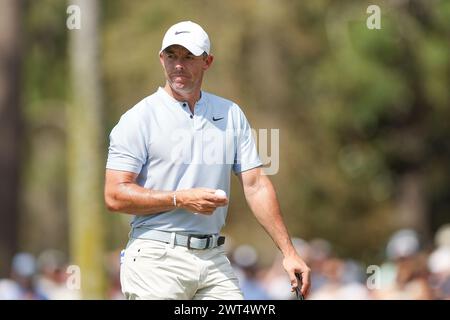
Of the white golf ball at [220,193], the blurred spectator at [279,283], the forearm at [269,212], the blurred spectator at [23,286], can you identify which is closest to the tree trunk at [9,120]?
the blurred spectator at [23,286]

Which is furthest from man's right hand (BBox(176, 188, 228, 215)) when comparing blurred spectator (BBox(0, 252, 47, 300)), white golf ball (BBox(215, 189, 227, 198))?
blurred spectator (BBox(0, 252, 47, 300))

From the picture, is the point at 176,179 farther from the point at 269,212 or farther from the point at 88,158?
the point at 88,158

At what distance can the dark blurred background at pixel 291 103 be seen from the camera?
25.3 metres

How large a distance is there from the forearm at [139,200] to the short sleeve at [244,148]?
0.65 meters

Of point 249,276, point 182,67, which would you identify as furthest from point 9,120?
point 182,67

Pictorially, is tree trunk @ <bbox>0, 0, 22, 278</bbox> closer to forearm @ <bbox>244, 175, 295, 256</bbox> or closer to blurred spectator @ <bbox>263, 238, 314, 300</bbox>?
blurred spectator @ <bbox>263, 238, 314, 300</bbox>

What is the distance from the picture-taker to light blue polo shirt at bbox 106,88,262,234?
809 cm

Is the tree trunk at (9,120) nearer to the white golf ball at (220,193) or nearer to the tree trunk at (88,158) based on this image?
the tree trunk at (88,158)

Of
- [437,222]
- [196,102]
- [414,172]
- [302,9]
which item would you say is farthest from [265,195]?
[437,222]

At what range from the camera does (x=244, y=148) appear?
Answer: 27.8 feet

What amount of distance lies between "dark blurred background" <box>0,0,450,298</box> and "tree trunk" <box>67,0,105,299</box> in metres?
4.18

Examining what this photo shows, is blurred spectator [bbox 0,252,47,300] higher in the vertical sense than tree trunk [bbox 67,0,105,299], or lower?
lower

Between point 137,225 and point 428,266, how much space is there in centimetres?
582
